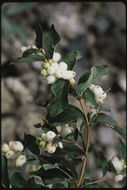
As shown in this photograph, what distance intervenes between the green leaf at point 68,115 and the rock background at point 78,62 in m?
1.11

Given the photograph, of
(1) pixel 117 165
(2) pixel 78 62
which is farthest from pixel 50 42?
(2) pixel 78 62

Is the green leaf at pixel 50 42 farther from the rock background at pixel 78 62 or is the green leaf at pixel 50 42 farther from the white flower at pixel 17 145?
the rock background at pixel 78 62

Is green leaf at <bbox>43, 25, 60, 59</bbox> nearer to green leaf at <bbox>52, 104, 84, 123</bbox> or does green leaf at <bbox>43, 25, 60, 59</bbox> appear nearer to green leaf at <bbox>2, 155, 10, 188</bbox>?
green leaf at <bbox>52, 104, 84, 123</bbox>

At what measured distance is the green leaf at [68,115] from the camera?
0.50 meters

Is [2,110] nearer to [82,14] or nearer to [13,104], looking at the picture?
[13,104]

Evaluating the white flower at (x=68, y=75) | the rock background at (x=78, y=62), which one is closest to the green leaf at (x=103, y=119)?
the white flower at (x=68, y=75)

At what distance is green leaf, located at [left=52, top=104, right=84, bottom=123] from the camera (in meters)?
0.50

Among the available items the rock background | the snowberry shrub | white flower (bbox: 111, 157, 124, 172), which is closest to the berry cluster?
the snowberry shrub

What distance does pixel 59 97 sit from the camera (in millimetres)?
485

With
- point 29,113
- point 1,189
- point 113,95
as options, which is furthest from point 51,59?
point 113,95

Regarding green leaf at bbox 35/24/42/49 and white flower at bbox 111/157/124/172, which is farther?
→ white flower at bbox 111/157/124/172

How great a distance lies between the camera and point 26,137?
55cm

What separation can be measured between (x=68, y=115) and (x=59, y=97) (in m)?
0.04

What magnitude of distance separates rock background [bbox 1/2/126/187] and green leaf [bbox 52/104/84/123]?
1.11m
